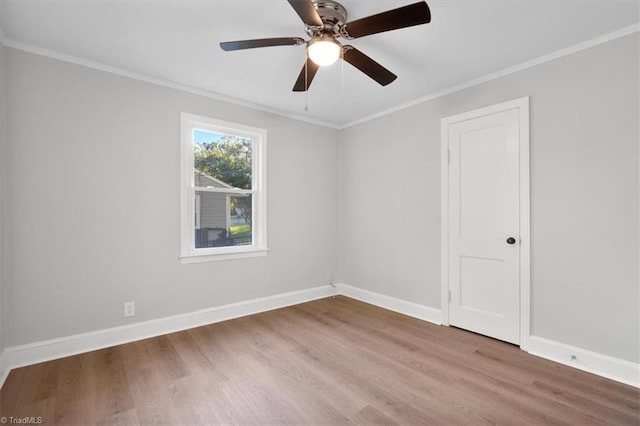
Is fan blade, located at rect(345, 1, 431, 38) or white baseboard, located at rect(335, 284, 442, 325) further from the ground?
fan blade, located at rect(345, 1, 431, 38)

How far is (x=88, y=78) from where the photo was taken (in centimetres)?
274

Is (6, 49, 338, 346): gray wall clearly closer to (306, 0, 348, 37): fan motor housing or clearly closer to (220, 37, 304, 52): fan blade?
(220, 37, 304, 52): fan blade

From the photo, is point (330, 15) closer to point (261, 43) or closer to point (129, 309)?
point (261, 43)

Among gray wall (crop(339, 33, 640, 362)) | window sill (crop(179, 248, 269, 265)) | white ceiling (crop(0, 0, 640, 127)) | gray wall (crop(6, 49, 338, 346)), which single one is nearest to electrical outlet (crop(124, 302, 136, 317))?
gray wall (crop(6, 49, 338, 346))

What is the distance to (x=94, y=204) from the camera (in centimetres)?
276

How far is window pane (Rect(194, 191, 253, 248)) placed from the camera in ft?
11.3

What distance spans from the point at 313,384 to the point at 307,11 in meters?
2.38

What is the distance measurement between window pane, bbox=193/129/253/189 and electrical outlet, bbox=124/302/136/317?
1.35 m

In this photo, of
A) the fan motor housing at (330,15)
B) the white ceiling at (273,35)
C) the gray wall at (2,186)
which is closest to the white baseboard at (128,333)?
the gray wall at (2,186)

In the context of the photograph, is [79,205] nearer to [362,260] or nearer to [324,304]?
[324,304]

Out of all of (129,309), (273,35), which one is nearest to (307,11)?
(273,35)

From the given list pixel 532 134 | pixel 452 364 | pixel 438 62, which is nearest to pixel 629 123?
pixel 532 134

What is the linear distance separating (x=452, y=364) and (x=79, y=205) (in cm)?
344

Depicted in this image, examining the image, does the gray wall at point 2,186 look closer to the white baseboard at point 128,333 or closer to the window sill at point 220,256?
the white baseboard at point 128,333
